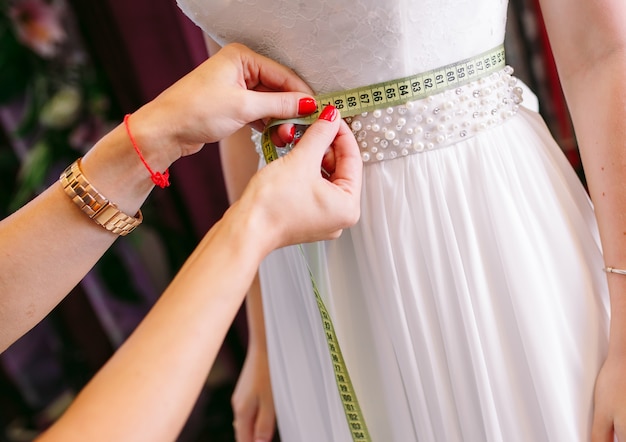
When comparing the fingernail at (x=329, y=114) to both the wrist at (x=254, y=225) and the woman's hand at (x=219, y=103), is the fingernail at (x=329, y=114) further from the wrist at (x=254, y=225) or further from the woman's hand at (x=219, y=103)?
the wrist at (x=254, y=225)

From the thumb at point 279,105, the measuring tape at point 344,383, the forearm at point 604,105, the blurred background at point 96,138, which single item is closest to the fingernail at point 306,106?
the thumb at point 279,105

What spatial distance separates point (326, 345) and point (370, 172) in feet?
0.87

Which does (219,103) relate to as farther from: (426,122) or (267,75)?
(426,122)

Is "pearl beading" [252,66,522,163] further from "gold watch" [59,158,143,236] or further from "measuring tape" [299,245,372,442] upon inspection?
"gold watch" [59,158,143,236]

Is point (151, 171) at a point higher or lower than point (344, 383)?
higher

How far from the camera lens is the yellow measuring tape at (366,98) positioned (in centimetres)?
82

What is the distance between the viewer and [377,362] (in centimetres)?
89

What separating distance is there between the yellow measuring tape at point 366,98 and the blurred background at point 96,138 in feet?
3.70

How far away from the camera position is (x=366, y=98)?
2.73 ft

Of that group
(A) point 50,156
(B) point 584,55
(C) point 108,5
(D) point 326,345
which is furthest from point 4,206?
(B) point 584,55

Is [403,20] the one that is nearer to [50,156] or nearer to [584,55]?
[584,55]

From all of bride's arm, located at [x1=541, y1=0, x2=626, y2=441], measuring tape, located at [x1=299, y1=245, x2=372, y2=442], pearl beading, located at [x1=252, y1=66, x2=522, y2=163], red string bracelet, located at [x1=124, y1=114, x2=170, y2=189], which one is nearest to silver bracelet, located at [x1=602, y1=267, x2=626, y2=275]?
bride's arm, located at [x1=541, y1=0, x2=626, y2=441]

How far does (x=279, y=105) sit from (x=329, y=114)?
66 mm

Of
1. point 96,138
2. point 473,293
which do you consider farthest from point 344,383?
point 96,138
